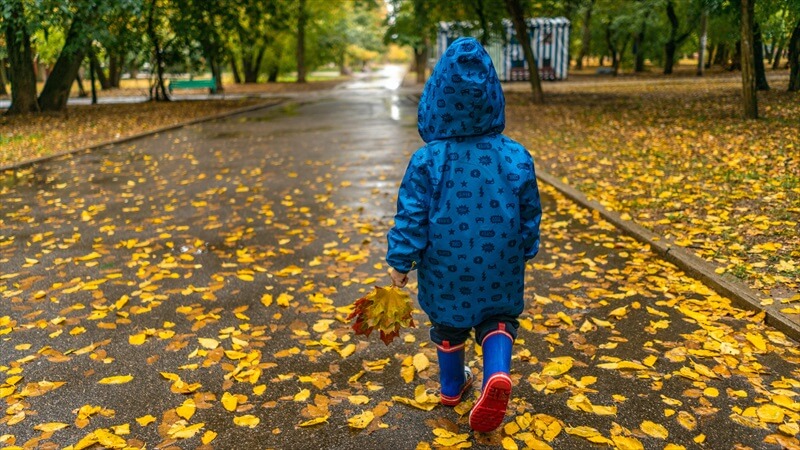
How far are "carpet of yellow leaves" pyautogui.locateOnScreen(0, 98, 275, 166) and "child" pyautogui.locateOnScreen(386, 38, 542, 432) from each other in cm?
1131

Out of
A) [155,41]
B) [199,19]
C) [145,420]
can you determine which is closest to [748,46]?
[145,420]

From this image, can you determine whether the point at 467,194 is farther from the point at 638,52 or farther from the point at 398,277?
the point at 638,52

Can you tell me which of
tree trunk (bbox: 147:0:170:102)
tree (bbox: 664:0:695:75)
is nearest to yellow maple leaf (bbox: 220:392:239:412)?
tree trunk (bbox: 147:0:170:102)

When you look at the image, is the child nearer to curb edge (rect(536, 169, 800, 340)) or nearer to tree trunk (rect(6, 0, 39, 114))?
curb edge (rect(536, 169, 800, 340))

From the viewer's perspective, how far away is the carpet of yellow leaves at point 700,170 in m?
5.39

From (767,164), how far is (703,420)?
673 centimetres

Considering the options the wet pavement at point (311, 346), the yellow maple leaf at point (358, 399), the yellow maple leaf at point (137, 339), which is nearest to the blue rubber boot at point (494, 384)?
the wet pavement at point (311, 346)

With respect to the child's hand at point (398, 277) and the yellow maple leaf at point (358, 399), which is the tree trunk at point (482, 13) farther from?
the child's hand at point (398, 277)

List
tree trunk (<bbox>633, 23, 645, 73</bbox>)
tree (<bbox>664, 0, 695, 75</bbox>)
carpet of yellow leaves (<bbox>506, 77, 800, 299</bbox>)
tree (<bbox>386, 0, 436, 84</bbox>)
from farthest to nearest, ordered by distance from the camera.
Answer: tree trunk (<bbox>633, 23, 645, 73</bbox>) → tree (<bbox>386, 0, 436, 84</bbox>) → tree (<bbox>664, 0, 695, 75</bbox>) → carpet of yellow leaves (<bbox>506, 77, 800, 299</bbox>)

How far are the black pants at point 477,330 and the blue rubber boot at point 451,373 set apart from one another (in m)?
0.03

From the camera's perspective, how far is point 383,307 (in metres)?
3.03

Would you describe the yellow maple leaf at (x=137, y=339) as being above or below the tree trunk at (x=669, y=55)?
below

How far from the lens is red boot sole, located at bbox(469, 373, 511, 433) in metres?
2.63

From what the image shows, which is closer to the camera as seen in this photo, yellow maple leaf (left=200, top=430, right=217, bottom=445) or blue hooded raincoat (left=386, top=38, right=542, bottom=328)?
blue hooded raincoat (left=386, top=38, right=542, bottom=328)
